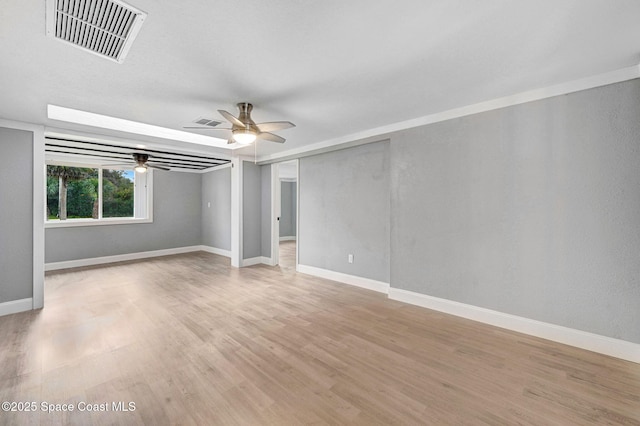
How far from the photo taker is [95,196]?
620 cm

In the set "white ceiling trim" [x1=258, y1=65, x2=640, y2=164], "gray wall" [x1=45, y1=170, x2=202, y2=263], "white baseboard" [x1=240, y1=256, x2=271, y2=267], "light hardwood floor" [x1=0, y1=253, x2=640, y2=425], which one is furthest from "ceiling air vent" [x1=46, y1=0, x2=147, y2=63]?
"gray wall" [x1=45, y1=170, x2=202, y2=263]

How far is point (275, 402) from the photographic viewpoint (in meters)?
1.77

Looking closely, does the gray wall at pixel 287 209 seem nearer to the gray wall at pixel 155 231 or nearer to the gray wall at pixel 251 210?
the gray wall at pixel 155 231

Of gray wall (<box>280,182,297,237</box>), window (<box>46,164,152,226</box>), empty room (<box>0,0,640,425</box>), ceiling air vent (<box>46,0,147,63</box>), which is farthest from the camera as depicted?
gray wall (<box>280,182,297,237</box>)

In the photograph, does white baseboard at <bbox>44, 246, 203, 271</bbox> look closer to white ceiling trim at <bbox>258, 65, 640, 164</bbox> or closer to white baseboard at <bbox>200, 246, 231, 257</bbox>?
white baseboard at <bbox>200, 246, 231, 257</bbox>

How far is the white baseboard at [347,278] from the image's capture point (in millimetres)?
4062

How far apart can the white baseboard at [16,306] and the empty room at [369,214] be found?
1.3 inches

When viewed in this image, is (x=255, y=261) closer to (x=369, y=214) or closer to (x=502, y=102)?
(x=369, y=214)

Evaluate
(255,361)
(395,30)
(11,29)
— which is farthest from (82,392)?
(395,30)

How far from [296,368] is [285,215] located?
27.1ft

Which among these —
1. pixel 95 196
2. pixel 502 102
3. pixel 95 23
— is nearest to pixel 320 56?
pixel 95 23

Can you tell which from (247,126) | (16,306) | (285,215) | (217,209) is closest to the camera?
(247,126)

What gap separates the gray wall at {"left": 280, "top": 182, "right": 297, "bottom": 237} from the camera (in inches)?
396

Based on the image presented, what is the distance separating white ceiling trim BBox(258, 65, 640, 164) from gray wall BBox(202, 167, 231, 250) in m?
3.48
